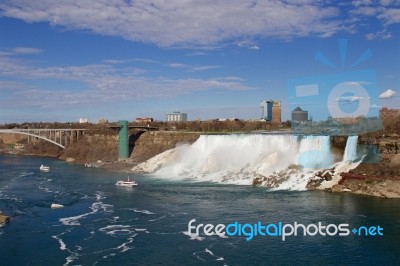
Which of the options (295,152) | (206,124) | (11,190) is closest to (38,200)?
(11,190)

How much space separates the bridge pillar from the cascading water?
8627mm

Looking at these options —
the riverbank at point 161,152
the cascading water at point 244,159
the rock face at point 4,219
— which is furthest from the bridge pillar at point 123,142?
the rock face at point 4,219

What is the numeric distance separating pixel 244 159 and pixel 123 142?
723 inches

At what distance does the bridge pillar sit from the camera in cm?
4988

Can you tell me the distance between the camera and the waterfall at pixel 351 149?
3031 centimetres

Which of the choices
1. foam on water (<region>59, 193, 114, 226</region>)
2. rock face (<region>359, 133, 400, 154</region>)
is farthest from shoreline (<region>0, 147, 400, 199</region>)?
foam on water (<region>59, 193, 114, 226</region>)

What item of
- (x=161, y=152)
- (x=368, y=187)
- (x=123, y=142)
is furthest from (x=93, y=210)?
(x=123, y=142)

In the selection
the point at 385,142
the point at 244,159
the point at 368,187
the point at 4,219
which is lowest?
the point at 4,219

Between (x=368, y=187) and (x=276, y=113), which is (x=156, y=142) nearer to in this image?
(x=368, y=187)

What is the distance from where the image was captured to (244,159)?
36.3 metres

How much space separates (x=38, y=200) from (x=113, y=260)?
1219cm

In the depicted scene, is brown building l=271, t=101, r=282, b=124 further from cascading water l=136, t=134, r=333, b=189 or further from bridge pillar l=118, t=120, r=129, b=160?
cascading water l=136, t=134, r=333, b=189

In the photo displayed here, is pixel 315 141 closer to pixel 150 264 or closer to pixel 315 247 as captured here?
pixel 315 247

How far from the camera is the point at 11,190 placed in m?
28.9
